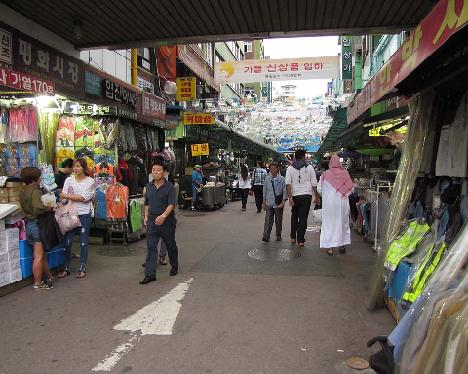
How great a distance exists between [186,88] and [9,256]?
12089 mm

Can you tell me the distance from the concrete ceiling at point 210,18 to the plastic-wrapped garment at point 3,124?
1639 millimetres

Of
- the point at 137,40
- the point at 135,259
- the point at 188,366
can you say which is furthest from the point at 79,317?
the point at 137,40

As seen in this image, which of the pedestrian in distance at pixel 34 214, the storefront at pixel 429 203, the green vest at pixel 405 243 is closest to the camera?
the storefront at pixel 429 203

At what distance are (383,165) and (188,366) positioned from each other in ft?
32.9

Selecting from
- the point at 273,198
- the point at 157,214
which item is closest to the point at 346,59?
the point at 273,198

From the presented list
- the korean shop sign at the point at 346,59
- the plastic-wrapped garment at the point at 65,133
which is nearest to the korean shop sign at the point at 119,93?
the plastic-wrapped garment at the point at 65,133

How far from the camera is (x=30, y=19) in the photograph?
274 inches

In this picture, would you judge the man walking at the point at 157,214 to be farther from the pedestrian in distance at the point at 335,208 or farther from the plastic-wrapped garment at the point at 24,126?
the pedestrian in distance at the point at 335,208

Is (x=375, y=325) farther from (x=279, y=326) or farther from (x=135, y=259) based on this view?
(x=135, y=259)

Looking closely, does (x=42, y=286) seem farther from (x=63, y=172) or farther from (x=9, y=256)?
(x=63, y=172)

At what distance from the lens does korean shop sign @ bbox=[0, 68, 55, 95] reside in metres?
5.09

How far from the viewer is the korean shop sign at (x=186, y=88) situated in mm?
16672

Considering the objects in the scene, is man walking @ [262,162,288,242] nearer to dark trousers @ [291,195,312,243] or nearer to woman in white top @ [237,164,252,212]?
dark trousers @ [291,195,312,243]

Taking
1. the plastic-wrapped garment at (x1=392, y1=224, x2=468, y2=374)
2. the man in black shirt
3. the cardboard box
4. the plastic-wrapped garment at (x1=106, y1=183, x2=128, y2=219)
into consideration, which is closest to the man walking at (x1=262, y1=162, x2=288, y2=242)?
the plastic-wrapped garment at (x1=106, y1=183, x2=128, y2=219)
